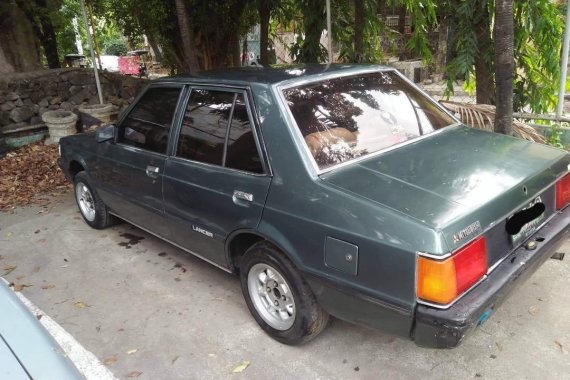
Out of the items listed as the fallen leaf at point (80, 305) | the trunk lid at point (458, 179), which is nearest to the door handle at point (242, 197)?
the trunk lid at point (458, 179)

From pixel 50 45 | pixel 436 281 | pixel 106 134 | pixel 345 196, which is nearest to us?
pixel 436 281

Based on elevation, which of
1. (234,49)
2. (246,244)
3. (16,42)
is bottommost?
(246,244)

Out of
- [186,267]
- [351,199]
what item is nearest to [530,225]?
[351,199]

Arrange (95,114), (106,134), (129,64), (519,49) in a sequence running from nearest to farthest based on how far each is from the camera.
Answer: (106,134), (519,49), (95,114), (129,64)

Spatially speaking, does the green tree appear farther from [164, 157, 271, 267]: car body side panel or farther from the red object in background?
the red object in background

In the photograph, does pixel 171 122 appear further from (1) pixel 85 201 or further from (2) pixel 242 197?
(1) pixel 85 201

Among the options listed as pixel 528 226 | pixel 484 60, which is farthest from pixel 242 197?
pixel 484 60

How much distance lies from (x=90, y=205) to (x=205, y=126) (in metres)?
2.29

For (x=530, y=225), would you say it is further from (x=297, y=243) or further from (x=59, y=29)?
(x=59, y=29)

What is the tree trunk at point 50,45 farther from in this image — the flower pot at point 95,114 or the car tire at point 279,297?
the car tire at point 279,297

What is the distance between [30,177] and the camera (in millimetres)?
6719

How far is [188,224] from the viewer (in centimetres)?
327

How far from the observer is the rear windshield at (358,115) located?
8.72 ft

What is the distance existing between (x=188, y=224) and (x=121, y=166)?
39.4 inches
